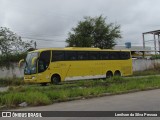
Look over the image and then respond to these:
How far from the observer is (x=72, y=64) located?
31.0 m

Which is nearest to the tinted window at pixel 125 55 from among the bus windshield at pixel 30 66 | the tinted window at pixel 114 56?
the tinted window at pixel 114 56

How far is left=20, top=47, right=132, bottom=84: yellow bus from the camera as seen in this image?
28562 mm

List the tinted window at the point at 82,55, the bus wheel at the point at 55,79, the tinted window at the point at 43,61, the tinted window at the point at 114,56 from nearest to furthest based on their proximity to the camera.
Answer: the tinted window at the point at 43,61 → the bus wheel at the point at 55,79 → the tinted window at the point at 82,55 → the tinted window at the point at 114,56

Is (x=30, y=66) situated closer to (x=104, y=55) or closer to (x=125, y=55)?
(x=104, y=55)

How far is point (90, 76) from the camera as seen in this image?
3284 centimetres

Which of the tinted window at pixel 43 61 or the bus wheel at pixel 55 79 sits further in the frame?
the bus wheel at pixel 55 79

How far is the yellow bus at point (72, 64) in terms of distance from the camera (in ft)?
93.7

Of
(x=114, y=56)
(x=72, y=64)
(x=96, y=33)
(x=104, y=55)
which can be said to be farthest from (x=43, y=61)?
(x=96, y=33)

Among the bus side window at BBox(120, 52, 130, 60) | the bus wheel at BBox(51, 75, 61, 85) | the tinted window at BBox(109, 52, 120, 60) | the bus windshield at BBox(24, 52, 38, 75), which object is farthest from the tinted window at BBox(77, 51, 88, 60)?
the bus side window at BBox(120, 52, 130, 60)

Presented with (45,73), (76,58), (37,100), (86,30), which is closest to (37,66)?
(45,73)

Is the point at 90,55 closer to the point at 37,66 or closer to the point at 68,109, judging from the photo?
the point at 37,66

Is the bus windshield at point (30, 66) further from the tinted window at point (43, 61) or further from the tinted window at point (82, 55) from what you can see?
the tinted window at point (82, 55)

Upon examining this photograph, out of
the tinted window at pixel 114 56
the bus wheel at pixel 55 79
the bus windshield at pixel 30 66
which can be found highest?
the tinted window at pixel 114 56

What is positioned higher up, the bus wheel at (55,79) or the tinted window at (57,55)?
the tinted window at (57,55)
